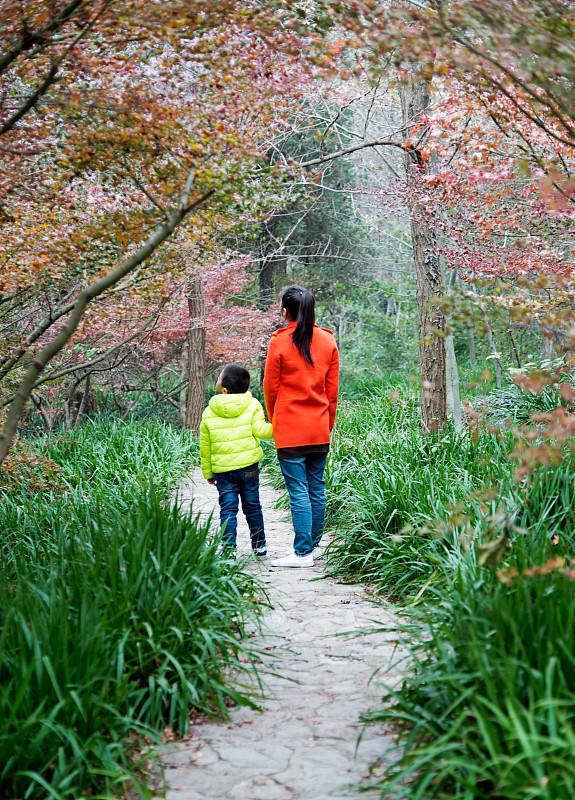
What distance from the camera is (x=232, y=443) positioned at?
4734mm

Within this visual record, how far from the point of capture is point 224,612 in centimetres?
334

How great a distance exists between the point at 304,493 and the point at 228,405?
0.79m

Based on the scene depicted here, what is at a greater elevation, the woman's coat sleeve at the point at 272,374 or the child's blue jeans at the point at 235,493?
the woman's coat sleeve at the point at 272,374

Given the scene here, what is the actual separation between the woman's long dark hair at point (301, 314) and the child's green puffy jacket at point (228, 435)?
55cm

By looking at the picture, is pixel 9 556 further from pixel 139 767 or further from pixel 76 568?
pixel 139 767

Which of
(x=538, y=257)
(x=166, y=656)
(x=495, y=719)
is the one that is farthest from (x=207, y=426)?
(x=538, y=257)

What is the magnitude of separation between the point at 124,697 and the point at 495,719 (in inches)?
51.8

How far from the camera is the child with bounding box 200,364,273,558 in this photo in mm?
4734

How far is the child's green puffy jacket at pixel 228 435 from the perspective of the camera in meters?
4.73

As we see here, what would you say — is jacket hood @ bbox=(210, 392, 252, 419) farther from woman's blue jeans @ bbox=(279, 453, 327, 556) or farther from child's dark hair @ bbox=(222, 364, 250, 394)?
woman's blue jeans @ bbox=(279, 453, 327, 556)

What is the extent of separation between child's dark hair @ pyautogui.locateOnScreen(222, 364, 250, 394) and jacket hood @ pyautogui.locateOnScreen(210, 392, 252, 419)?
0.05 m

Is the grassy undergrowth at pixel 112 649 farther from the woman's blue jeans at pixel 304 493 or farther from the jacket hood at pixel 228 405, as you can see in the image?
the jacket hood at pixel 228 405

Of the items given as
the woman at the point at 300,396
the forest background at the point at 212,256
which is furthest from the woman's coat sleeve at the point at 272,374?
the forest background at the point at 212,256

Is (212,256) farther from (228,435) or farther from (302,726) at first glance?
(302,726)
